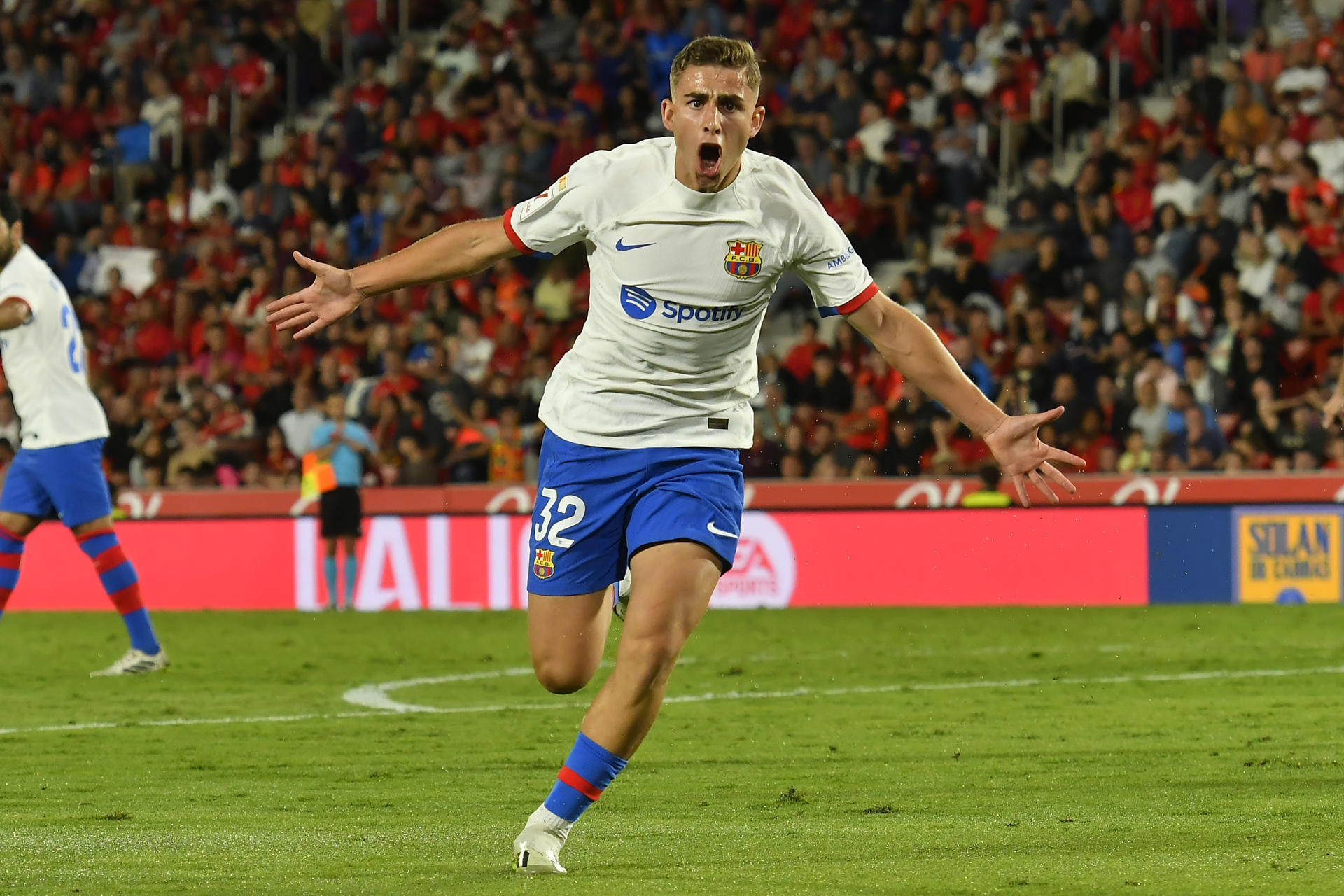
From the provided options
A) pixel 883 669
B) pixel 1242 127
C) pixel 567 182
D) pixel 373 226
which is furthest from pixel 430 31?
pixel 567 182

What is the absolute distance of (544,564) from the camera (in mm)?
5945

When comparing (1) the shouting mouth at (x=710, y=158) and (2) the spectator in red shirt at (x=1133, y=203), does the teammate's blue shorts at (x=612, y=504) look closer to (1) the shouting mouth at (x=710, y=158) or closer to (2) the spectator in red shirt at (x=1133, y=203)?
(1) the shouting mouth at (x=710, y=158)

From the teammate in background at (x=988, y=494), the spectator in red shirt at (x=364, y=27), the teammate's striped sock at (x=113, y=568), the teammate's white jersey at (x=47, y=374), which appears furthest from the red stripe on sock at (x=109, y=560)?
the spectator in red shirt at (x=364, y=27)

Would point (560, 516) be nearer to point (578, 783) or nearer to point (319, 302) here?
point (578, 783)

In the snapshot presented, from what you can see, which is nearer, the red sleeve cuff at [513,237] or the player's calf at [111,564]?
the red sleeve cuff at [513,237]

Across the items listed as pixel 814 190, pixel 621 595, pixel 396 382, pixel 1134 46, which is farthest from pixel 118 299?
pixel 621 595

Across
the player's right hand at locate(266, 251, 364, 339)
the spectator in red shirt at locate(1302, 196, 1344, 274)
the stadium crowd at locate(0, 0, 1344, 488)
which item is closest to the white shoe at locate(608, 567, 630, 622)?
the player's right hand at locate(266, 251, 364, 339)

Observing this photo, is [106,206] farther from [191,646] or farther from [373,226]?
[191,646]

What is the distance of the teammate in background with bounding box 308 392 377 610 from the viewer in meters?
17.8

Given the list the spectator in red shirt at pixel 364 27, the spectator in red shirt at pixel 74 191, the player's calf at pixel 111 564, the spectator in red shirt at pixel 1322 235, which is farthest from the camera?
the spectator in red shirt at pixel 364 27

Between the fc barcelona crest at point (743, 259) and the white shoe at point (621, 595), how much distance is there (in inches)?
37.1

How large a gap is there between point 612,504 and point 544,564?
11.0 inches

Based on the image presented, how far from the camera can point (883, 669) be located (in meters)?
12.0

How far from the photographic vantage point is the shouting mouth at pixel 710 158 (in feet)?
18.6
